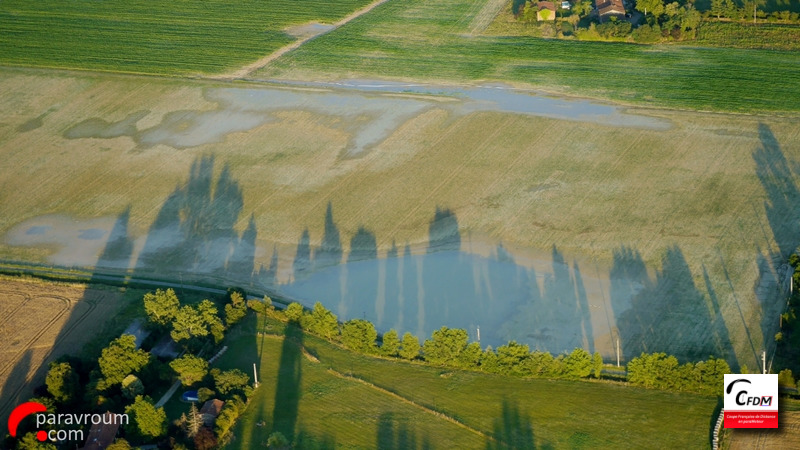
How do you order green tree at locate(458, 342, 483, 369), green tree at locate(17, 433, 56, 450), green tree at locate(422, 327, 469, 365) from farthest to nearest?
green tree at locate(422, 327, 469, 365), green tree at locate(458, 342, 483, 369), green tree at locate(17, 433, 56, 450)

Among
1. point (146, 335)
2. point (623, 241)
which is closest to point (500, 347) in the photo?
point (623, 241)

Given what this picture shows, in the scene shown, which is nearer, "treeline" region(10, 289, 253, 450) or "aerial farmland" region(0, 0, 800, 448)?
"treeline" region(10, 289, 253, 450)

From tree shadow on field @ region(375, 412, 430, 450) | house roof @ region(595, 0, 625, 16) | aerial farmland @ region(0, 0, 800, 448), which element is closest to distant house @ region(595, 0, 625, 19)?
house roof @ region(595, 0, 625, 16)

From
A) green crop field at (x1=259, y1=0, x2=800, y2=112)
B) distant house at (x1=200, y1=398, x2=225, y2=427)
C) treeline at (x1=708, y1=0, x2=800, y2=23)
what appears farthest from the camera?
treeline at (x1=708, y1=0, x2=800, y2=23)

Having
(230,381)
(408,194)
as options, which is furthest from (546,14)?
(230,381)

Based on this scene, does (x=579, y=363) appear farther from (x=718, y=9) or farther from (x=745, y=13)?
(x=718, y=9)

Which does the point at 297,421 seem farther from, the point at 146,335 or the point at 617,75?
the point at 617,75

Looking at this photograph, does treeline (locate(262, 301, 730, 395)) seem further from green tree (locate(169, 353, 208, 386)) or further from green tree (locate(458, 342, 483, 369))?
green tree (locate(169, 353, 208, 386))
